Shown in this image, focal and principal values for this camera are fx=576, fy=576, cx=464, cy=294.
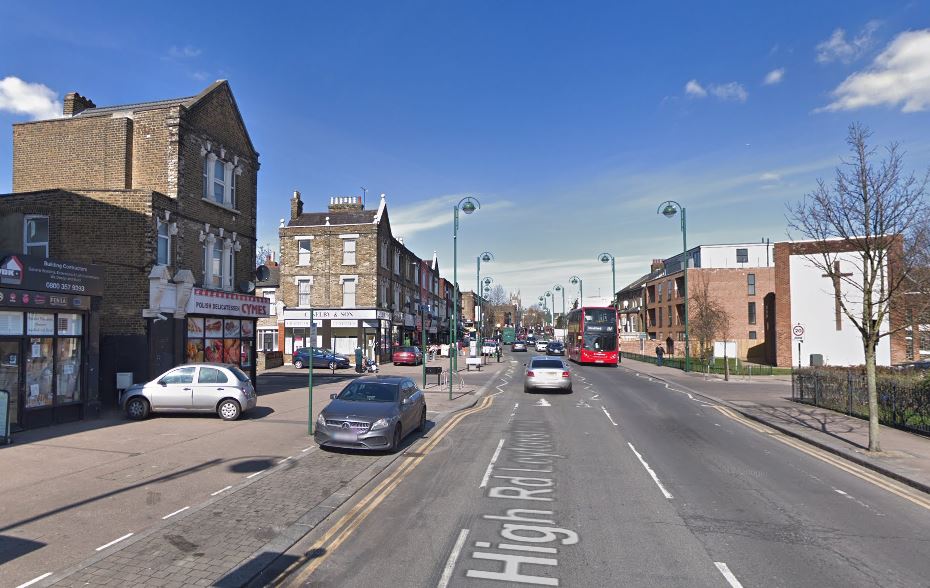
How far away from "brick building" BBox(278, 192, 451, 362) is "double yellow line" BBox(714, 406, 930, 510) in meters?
29.6

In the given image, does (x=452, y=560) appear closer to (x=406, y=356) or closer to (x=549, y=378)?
(x=549, y=378)

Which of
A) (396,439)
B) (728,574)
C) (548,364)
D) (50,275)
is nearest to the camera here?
(728,574)

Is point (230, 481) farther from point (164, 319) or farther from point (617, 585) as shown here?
point (164, 319)

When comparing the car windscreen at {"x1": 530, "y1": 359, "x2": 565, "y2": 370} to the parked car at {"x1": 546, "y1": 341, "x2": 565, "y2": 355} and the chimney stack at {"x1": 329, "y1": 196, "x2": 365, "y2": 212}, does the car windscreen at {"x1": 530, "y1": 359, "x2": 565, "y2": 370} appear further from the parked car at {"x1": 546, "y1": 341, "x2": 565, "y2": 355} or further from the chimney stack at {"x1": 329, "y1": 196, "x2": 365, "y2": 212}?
the parked car at {"x1": 546, "y1": 341, "x2": 565, "y2": 355}

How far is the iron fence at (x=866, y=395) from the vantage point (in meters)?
14.4

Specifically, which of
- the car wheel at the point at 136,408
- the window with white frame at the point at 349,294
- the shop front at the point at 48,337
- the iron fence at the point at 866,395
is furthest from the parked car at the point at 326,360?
the iron fence at the point at 866,395

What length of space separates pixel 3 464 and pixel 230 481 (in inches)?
168

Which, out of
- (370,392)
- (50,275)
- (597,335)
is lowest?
(370,392)

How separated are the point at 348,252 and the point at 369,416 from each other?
3207 cm

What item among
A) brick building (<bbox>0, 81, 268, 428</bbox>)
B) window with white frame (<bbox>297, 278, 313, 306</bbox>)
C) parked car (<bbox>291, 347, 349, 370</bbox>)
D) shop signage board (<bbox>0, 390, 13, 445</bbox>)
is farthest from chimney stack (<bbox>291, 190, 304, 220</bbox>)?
shop signage board (<bbox>0, 390, 13, 445</bbox>)

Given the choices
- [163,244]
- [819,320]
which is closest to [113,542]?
[163,244]

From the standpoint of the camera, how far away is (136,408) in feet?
50.0

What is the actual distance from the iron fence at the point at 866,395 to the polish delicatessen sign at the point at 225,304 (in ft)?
69.6

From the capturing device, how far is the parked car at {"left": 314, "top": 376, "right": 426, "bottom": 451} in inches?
437
